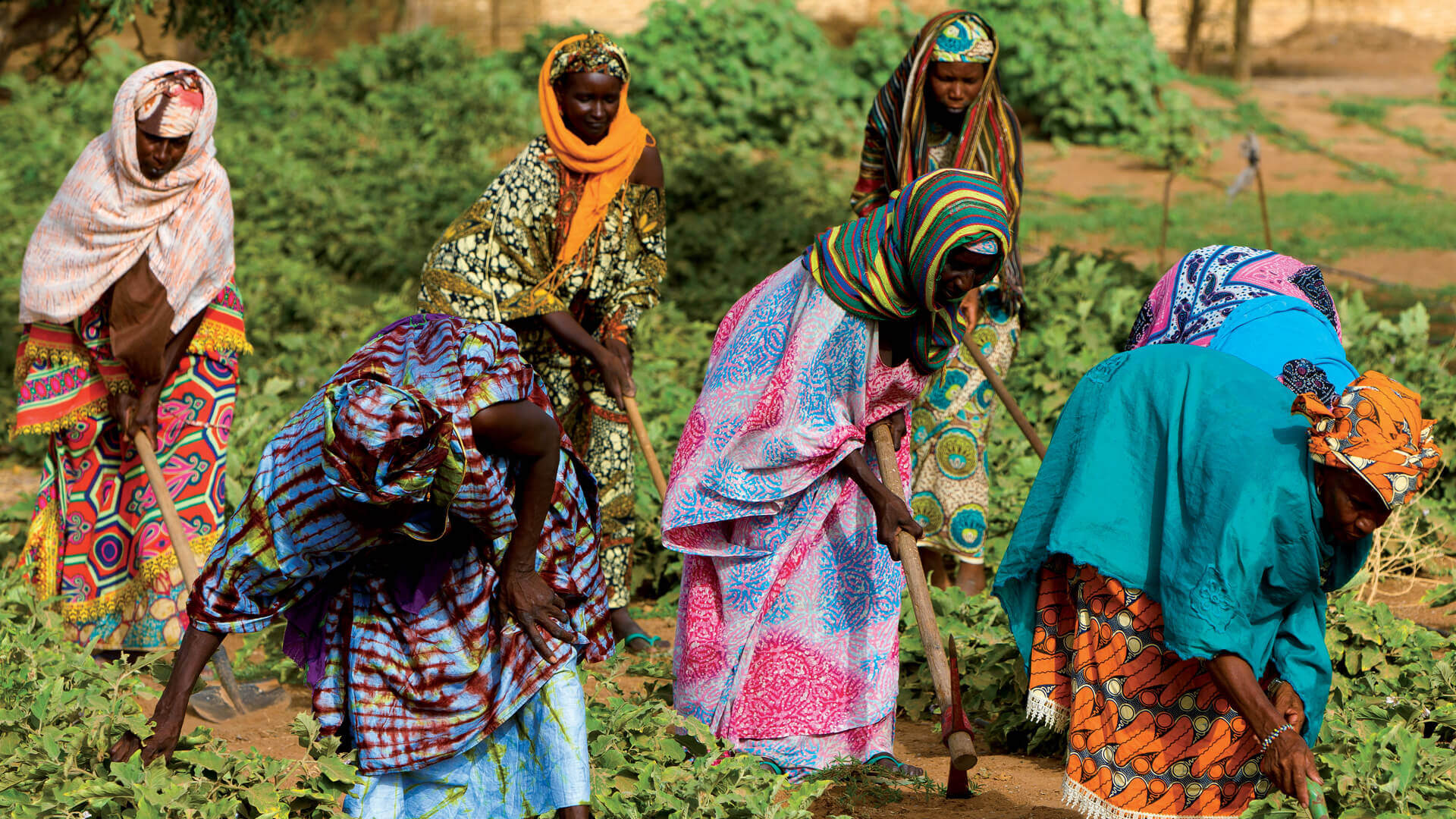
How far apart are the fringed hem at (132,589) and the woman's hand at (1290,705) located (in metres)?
3.43

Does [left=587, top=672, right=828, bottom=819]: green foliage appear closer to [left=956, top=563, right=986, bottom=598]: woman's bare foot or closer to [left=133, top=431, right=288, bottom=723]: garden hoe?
[left=133, top=431, right=288, bottom=723]: garden hoe

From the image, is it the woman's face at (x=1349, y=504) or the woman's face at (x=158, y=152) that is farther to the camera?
the woman's face at (x=158, y=152)

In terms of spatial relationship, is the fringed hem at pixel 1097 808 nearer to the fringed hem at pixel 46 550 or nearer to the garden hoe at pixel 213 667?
the garden hoe at pixel 213 667

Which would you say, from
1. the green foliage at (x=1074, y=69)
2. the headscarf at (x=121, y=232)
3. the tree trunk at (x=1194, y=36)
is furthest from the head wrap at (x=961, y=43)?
the tree trunk at (x=1194, y=36)

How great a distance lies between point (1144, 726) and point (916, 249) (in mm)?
1302

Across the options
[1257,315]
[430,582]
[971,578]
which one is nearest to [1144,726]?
[1257,315]

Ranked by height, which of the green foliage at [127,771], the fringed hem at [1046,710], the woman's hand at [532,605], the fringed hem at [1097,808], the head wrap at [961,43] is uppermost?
the head wrap at [961,43]

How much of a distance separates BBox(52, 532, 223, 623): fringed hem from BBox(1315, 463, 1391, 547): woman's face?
356cm

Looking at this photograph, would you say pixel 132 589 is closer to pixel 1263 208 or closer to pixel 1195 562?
pixel 1195 562

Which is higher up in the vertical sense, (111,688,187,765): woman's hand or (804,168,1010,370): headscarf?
(804,168,1010,370): headscarf

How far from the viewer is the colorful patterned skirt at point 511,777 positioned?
310 cm

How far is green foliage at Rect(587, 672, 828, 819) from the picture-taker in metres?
3.32

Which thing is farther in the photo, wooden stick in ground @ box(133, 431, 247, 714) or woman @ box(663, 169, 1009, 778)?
wooden stick in ground @ box(133, 431, 247, 714)

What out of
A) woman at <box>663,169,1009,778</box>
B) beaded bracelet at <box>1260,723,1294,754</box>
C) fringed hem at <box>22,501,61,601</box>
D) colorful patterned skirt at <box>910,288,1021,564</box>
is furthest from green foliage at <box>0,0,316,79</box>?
beaded bracelet at <box>1260,723,1294,754</box>
